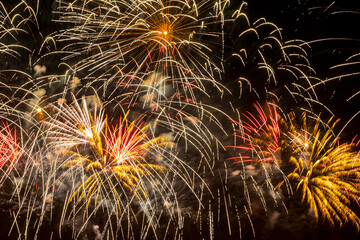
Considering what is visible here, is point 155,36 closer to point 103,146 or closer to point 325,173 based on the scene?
point 103,146

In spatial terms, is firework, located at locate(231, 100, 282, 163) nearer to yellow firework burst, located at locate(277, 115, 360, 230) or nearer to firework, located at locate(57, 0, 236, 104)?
yellow firework burst, located at locate(277, 115, 360, 230)

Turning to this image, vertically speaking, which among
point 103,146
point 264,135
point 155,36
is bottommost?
point 264,135

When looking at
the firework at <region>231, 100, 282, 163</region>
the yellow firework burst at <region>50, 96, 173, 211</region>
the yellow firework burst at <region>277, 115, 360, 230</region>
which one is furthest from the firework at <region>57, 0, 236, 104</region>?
the yellow firework burst at <region>277, 115, 360, 230</region>

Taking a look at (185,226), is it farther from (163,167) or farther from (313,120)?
(313,120)

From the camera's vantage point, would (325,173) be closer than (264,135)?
Yes

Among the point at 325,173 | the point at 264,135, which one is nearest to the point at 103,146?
the point at 264,135

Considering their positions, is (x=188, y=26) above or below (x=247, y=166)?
above

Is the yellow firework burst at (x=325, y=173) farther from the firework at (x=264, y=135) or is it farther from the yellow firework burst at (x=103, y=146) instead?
the yellow firework burst at (x=103, y=146)

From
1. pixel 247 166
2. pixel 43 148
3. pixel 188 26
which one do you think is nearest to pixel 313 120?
pixel 247 166

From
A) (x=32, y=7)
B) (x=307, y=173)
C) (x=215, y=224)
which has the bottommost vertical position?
(x=215, y=224)

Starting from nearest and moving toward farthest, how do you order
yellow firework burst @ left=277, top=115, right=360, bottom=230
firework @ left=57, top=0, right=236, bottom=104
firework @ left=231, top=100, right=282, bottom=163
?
yellow firework burst @ left=277, top=115, right=360, bottom=230, firework @ left=57, top=0, right=236, bottom=104, firework @ left=231, top=100, right=282, bottom=163

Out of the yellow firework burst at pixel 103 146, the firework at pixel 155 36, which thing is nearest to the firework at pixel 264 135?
the firework at pixel 155 36
